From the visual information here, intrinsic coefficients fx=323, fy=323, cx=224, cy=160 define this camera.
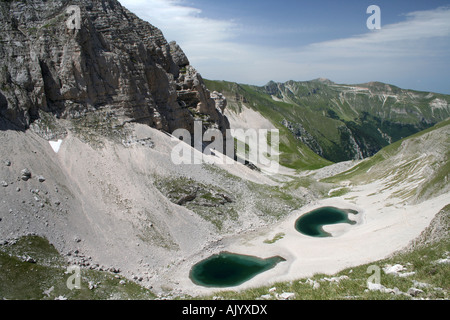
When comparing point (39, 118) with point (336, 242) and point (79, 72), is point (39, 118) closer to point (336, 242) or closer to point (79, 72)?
point (79, 72)

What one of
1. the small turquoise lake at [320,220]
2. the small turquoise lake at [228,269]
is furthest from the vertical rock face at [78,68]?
the small turquoise lake at [320,220]

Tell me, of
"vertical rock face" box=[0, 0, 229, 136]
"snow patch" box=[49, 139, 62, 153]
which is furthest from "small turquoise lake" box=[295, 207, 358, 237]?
"snow patch" box=[49, 139, 62, 153]

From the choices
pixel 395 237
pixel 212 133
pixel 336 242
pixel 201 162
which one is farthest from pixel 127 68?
pixel 395 237

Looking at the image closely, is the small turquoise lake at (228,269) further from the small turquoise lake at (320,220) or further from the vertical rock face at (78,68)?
the vertical rock face at (78,68)

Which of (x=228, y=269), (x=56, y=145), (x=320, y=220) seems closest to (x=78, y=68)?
(x=56, y=145)

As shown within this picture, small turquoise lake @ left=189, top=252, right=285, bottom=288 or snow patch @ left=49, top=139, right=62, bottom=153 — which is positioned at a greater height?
snow patch @ left=49, top=139, right=62, bottom=153

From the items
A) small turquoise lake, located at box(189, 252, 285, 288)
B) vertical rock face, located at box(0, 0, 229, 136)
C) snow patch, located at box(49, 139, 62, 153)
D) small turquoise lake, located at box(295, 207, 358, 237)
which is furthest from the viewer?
small turquoise lake, located at box(295, 207, 358, 237)

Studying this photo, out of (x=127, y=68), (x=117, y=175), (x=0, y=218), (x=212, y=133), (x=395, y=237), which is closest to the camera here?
(x=0, y=218)

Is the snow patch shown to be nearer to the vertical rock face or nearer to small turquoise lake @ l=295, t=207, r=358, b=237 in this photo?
the vertical rock face
